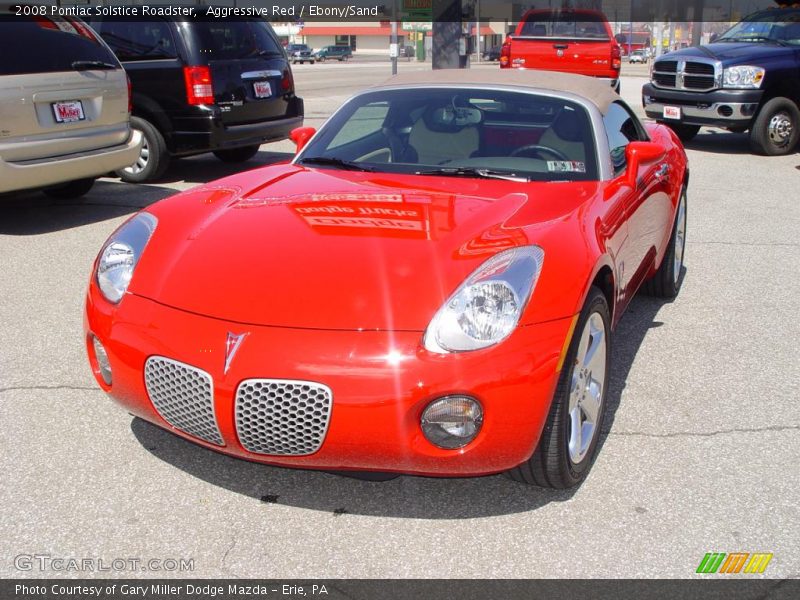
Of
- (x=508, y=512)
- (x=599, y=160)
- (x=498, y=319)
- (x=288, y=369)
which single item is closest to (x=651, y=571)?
(x=508, y=512)

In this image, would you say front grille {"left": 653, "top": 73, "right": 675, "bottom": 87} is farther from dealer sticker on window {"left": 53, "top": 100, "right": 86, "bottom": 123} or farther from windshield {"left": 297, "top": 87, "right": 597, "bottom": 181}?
windshield {"left": 297, "top": 87, "right": 597, "bottom": 181}

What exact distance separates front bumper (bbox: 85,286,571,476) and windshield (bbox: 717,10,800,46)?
1157 centimetres

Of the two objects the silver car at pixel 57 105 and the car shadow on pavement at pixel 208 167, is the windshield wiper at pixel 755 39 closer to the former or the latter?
the car shadow on pavement at pixel 208 167

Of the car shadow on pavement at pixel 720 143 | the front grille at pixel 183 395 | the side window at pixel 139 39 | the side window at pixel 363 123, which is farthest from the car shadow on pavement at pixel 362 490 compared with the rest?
the car shadow on pavement at pixel 720 143

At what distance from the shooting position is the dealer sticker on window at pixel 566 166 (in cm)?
392

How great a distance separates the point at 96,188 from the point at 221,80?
5.85ft

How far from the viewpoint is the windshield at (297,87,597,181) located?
13.1 feet

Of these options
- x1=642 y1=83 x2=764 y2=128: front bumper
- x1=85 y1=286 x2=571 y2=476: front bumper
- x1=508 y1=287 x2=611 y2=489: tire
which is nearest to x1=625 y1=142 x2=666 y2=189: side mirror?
x1=508 y1=287 x2=611 y2=489: tire

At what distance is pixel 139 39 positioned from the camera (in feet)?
30.9

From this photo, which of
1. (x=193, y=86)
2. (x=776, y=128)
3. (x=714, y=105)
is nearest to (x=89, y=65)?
(x=193, y=86)

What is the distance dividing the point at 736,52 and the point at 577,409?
1068 cm

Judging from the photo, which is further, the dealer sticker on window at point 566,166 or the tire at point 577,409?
the dealer sticker on window at point 566,166

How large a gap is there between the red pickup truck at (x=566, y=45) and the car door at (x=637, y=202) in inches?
460

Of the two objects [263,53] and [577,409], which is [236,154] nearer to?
[263,53]
